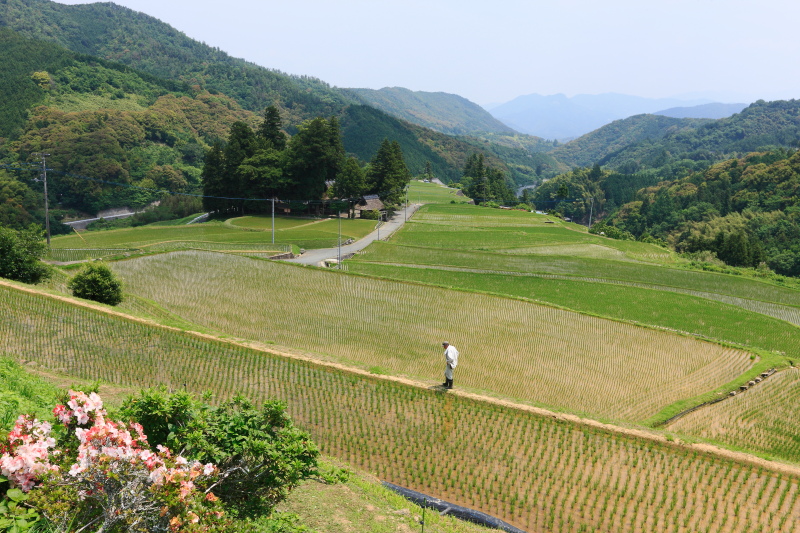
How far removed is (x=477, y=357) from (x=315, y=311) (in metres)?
7.71

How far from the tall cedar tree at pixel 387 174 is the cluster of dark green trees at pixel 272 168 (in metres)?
8.40

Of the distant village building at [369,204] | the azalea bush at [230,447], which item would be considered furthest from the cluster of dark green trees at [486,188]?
the azalea bush at [230,447]

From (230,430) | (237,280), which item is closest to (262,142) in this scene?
(237,280)

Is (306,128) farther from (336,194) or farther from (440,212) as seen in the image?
(440,212)

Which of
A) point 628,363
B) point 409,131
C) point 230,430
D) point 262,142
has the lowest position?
point 628,363

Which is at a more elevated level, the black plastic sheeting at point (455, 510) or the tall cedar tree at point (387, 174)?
the tall cedar tree at point (387, 174)

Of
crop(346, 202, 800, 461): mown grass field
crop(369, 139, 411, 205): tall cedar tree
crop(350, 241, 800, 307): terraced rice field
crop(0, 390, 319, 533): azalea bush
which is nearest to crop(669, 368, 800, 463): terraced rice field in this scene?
crop(346, 202, 800, 461): mown grass field

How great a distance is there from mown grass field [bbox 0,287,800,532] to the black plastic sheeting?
0.35m

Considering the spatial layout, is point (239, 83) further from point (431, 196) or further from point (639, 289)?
point (639, 289)

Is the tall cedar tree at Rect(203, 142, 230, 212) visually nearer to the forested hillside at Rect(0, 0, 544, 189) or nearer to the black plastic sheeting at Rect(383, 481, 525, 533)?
the black plastic sheeting at Rect(383, 481, 525, 533)

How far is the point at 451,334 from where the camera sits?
20.9m

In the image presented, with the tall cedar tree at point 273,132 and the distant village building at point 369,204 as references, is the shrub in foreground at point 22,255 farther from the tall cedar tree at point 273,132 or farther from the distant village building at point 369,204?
the distant village building at point 369,204

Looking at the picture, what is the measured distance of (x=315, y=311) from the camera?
22.4 m

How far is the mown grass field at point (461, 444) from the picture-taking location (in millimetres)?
9492
